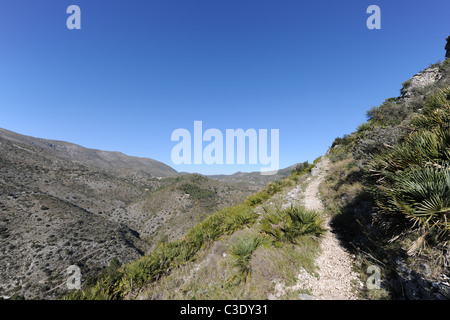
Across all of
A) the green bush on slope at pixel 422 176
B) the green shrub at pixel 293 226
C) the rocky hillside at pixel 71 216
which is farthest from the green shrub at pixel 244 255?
the rocky hillside at pixel 71 216

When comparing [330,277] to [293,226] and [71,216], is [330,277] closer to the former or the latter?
[293,226]

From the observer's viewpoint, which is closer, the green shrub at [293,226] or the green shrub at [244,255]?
the green shrub at [244,255]

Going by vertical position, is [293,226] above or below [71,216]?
above

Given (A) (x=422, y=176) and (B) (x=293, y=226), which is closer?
(A) (x=422, y=176)

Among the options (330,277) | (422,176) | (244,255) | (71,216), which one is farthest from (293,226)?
(71,216)

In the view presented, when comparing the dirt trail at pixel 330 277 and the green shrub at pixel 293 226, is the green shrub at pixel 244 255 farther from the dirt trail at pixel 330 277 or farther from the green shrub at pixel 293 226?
the dirt trail at pixel 330 277

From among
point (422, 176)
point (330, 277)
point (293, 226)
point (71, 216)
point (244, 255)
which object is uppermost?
point (422, 176)

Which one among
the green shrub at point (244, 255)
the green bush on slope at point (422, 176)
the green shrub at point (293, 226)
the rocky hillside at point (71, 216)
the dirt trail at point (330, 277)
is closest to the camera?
the green bush on slope at point (422, 176)

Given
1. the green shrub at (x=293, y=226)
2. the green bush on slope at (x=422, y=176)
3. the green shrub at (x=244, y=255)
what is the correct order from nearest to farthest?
the green bush on slope at (x=422, y=176) < the green shrub at (x=244, y=255) < the green shrub at (x=293, y=226)

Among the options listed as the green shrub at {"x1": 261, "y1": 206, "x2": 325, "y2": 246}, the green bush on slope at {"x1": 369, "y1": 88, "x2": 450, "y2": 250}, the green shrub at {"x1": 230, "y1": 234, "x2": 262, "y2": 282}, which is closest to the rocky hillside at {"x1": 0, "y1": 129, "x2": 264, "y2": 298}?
the green shrub at {"x1": 230, "y1": 234, "x2": 262, "y2": 282}

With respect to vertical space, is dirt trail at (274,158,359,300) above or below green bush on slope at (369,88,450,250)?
below

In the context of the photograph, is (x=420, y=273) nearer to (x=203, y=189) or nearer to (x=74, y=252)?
(x=74, y=252)

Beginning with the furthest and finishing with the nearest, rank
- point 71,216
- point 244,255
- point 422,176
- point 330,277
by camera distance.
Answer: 1. point 71,216
2. point 244,255
3. point 330,277
4. point 422,176

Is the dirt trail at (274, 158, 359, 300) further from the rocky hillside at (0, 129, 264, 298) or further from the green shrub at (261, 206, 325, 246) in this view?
the rocky hillside at (0, 129, 264, 298)
